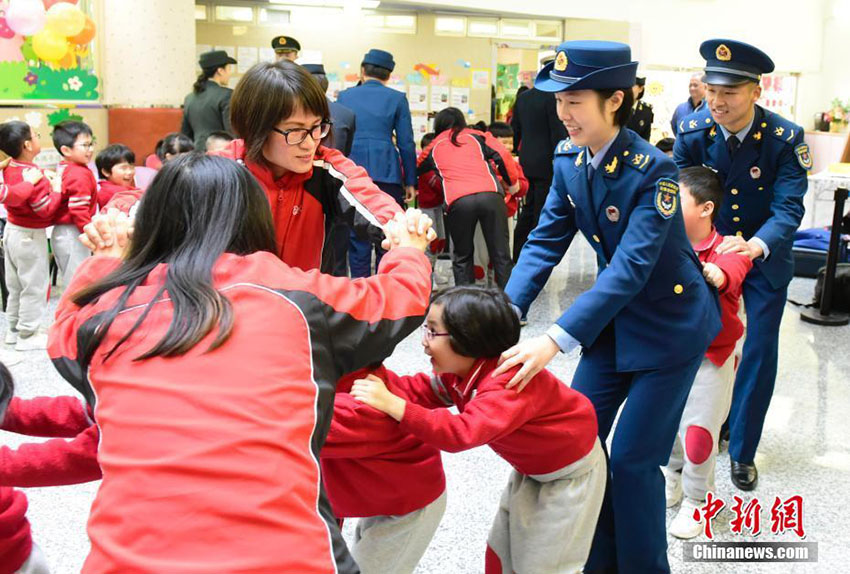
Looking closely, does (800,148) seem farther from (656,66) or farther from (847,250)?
(656,66)

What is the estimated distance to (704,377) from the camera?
2.71 m

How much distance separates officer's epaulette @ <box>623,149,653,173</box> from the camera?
6.64 feet

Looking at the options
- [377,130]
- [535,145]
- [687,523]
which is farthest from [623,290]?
[535,145]

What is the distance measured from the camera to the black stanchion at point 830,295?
5.02 meters

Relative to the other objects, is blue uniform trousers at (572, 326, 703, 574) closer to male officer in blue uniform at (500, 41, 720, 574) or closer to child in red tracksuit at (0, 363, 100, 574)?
male officer in blue uniform at (500, 41, 720, 574)

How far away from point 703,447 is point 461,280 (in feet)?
9.89

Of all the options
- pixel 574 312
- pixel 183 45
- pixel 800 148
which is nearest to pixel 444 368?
pixel 574 312

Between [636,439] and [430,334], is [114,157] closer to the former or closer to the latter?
[430,334]

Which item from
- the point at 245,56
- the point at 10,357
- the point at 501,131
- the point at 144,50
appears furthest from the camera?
the point at 245,56

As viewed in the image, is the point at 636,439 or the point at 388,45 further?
the point at 388,45

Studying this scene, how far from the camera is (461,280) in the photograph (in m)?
5.58

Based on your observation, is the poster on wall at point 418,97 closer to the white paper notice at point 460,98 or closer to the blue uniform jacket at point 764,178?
the white paper notice at point 460,98

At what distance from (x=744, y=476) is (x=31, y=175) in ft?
12.0

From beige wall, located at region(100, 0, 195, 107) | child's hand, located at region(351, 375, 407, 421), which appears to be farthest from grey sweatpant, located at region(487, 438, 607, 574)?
beige wall, located at region(100, 0, 195, 107)
